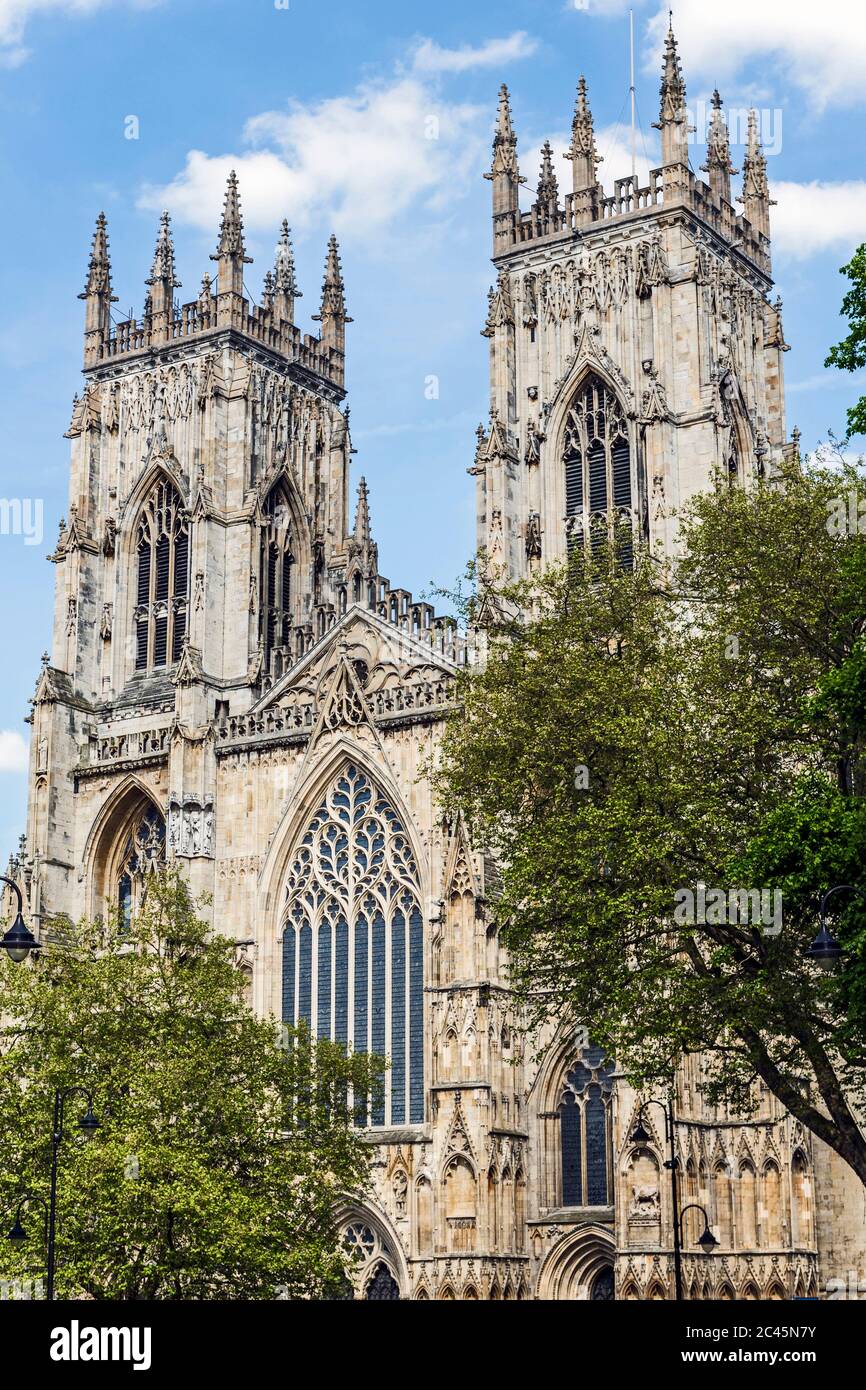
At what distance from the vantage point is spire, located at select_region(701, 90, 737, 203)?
169ft

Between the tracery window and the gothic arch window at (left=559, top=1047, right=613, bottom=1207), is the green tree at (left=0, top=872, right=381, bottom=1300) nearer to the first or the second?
the gothic arch window at (left=559, top=1047, right=613, bottom=1207)

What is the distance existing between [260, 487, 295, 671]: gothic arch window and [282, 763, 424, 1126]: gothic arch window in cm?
686

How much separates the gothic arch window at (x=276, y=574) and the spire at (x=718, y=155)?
14616mm

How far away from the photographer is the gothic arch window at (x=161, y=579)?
53.1 metres

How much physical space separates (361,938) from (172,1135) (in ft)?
42.9

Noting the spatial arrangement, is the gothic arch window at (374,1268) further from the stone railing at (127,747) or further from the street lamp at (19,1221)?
the stone railing at (127,747)

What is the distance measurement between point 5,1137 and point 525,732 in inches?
468

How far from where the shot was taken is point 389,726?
151 ft

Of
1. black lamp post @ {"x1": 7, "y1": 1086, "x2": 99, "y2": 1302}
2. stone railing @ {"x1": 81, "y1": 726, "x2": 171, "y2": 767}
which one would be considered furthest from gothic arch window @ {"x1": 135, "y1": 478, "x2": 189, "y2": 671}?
black lamp post @ {"x1": 7, "y1": 1086, "x2": 99, "y2": 1302}

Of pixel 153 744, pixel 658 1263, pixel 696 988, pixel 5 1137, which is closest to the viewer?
pixel 696 988

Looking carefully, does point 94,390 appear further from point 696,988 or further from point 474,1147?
point 696,988

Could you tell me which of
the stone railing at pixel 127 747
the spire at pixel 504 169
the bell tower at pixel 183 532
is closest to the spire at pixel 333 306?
the bell tower at pixel 183 532

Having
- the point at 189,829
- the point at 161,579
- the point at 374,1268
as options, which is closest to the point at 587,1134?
the point at 374,1268
